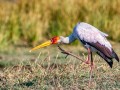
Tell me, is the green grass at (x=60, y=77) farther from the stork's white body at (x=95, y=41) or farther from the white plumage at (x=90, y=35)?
the white plumage at (x=90, y=35)

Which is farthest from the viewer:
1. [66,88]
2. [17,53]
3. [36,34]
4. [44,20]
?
[44,20]

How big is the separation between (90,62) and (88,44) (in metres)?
0.25

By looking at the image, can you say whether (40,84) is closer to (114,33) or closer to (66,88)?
(66,88)

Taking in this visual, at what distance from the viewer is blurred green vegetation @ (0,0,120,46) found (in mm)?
13143

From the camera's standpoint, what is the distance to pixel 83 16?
553 inches

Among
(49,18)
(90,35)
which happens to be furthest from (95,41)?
(49,18)

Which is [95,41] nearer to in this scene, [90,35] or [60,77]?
[90,35]

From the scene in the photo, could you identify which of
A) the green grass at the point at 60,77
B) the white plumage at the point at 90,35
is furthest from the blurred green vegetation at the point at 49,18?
the white plumage at the point at 90,35

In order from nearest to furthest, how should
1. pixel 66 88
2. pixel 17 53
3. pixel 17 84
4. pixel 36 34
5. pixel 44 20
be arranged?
1. pixel 66 88
2. pixel 17 84
3. pixel 17 53
4. pixel 36 34
5. pixel 44 20

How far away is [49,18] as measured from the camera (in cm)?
1415

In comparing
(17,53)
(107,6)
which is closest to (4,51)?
(17,53)

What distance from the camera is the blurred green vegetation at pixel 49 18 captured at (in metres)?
13.1

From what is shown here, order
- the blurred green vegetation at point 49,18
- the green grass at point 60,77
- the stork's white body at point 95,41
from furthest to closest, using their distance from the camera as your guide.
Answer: the blurred green vegetation at point 49,18 → the stork's white body at point 95,41 → the green grass at point 60,77

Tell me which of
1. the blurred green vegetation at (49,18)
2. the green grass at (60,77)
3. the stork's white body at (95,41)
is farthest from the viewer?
the blurred green vegetation at (49,18)
